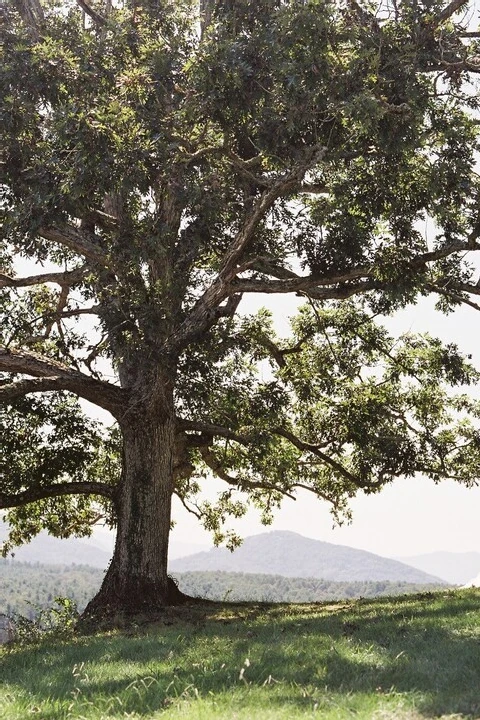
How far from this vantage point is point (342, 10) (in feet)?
47.4

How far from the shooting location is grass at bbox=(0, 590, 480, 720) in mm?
6379

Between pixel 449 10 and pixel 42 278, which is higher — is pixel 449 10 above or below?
above

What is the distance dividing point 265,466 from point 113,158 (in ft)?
38.7

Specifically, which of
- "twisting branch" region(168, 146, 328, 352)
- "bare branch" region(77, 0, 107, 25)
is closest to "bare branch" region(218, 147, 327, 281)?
"twisting branch" region(168, 146, 328, 352)

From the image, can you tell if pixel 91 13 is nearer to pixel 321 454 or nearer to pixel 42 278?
pixel 42 278

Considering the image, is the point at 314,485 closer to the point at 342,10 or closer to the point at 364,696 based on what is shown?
the point at 342,10

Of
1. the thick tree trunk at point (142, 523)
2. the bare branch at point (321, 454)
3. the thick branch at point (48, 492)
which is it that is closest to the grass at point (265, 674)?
the thick tree trunk at point (142, 523)

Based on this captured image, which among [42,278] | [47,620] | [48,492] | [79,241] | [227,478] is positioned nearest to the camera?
[79,241]

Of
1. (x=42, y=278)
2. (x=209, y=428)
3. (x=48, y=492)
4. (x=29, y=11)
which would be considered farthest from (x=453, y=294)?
(x=29, y=11)

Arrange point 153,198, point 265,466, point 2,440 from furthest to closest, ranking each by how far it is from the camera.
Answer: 1. point 265,466
2. point 2,440
3. point 153,198

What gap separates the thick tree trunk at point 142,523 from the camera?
683 inches

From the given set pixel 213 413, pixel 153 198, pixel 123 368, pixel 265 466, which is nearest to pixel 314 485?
pixel 265 466

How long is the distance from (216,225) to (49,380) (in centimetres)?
532

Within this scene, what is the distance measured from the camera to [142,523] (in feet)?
57.9
